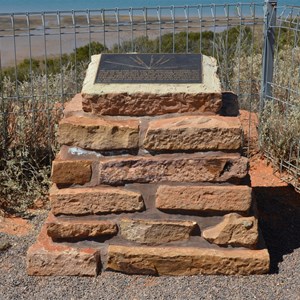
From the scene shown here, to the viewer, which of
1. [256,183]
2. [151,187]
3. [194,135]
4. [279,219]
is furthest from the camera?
[256,183]

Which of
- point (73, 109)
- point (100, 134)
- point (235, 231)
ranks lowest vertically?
point (235, 231)

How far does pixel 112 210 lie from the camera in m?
3.82

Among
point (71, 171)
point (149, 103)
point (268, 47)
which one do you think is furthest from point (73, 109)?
point (268, 47)

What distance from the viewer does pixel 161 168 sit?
147 inches

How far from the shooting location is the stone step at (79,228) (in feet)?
12.5

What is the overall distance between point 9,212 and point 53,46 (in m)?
13.9

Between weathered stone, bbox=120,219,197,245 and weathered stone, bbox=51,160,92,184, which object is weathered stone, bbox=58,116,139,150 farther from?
weathered stone, bbox=120,219,197,245

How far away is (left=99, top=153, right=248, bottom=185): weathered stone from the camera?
3725 millimetres

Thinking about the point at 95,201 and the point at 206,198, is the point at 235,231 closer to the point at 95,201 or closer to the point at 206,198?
the point at 206,198

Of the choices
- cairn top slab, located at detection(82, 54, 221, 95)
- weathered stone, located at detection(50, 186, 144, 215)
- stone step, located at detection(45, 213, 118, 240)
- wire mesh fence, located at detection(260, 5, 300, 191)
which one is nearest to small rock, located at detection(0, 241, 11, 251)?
stone step, located at detection(45, 213, 118, 240)

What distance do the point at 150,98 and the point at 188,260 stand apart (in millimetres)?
1084

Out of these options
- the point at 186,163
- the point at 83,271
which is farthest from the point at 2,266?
the point at 186,163

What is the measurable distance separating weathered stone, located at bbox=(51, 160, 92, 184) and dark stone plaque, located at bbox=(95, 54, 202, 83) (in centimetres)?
58

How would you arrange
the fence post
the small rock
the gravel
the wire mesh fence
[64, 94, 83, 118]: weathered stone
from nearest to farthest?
the gravel
[64, 94, 83, 118]: weathered stone
the small rock
the wire mesh fence
the fence post
